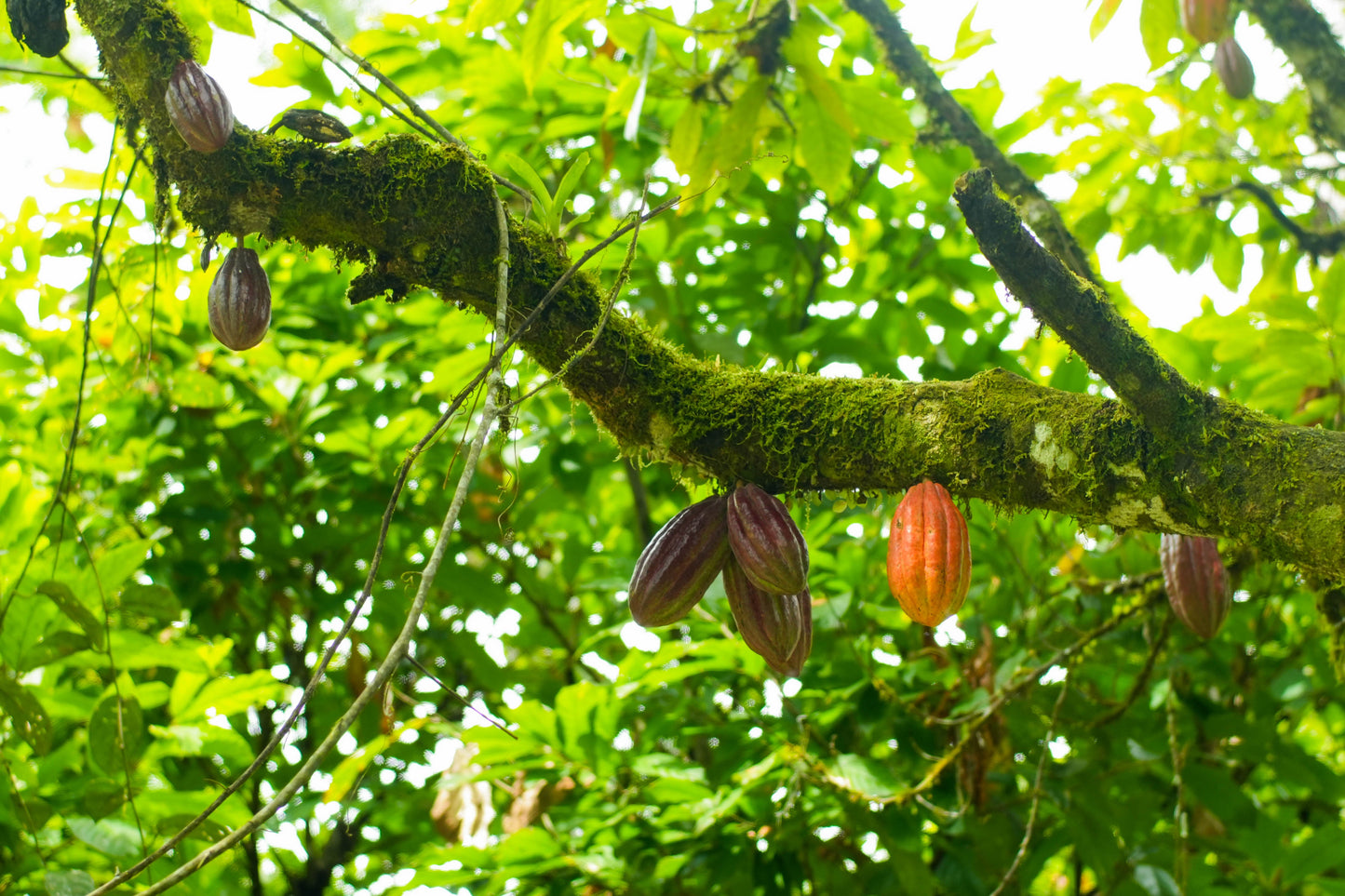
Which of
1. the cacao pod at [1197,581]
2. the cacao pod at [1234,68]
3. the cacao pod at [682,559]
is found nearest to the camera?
the cacao pod at [682,559]

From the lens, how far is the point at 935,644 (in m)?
2.69

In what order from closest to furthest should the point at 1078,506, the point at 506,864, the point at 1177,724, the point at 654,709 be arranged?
the point at 1078,506
the point at 506,864
the point at 654,709
the point at 1177,724

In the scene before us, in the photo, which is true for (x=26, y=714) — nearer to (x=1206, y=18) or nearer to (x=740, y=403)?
(x=740, y=403)

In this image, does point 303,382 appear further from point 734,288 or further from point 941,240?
point 941,240

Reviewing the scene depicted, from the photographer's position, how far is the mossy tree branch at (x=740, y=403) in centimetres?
120

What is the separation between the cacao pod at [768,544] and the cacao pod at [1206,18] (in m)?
2.50

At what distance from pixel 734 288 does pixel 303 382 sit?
4.60 feet

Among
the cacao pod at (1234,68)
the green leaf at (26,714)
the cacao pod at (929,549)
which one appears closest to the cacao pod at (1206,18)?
the cacao pod at (1234,68)

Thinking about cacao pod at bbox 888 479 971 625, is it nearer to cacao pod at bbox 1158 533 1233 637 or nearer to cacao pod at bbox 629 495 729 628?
cacao pod at bbox 629 495 729 628

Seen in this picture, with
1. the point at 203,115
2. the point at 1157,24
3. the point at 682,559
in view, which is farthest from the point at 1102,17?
the point at 203,115

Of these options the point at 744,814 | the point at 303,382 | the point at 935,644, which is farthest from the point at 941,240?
the point at 303,382

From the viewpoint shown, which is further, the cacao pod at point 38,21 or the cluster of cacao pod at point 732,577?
the cacao pod at point 38,21

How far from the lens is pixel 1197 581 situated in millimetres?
1770

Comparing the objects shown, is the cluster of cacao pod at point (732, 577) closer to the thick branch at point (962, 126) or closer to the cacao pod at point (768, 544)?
the cacao pod at point (768, 544)
